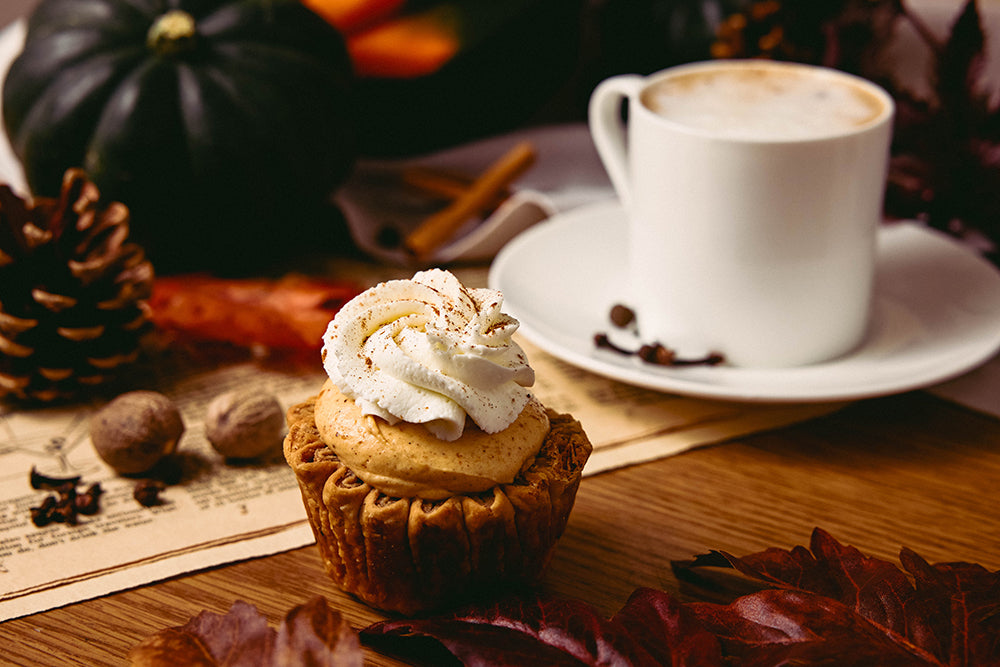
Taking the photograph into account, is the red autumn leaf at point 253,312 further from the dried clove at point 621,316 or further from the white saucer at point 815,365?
the dried clove at point 621,316

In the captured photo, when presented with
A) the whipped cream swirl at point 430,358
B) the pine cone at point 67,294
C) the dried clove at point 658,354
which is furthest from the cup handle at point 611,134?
the pine cone at point 67,294

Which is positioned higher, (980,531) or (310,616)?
(310,616)

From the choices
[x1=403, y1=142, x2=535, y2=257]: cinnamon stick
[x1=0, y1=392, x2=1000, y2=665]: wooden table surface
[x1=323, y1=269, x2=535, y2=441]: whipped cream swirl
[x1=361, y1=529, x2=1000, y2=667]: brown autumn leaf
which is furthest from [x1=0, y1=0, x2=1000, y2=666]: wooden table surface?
[x1=403, y1=142, x2=535, y2=257]: cinnamon stick

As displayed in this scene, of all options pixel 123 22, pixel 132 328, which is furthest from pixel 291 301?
pixel 123 22

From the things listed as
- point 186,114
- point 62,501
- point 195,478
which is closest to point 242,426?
point 195,478

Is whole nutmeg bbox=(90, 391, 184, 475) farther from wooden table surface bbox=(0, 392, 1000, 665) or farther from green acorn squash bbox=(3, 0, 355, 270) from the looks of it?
green acorn squash bbox=(3, 0, 355, 270)

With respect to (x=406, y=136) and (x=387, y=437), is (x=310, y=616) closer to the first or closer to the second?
(x=387, y=437)
